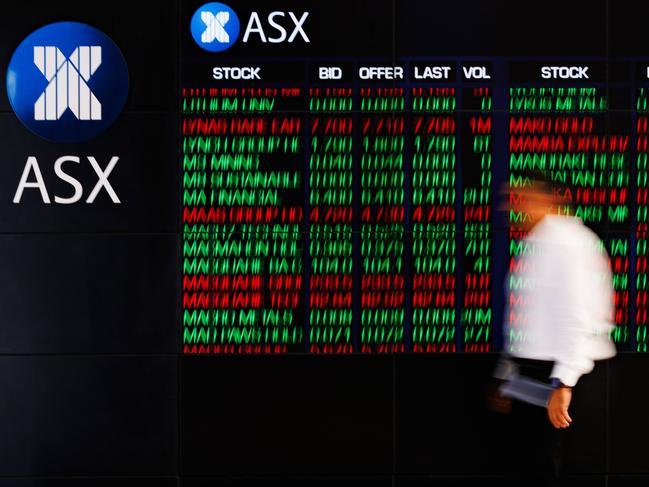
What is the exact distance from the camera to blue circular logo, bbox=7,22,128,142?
4.62m

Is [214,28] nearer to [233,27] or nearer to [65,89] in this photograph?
[233,27]

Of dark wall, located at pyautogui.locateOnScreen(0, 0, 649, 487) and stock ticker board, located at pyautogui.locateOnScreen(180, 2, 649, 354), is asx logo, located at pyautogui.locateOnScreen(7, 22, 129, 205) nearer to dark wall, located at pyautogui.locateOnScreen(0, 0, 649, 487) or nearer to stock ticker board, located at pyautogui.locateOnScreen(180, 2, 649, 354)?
dark wall, located at pyautogui.locateOnScreen(0, 0, 649, 487)

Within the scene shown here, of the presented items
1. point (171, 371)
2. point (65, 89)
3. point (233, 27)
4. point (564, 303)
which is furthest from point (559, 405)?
point (65, 89)

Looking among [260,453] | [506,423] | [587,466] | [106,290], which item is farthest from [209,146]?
[587,466]

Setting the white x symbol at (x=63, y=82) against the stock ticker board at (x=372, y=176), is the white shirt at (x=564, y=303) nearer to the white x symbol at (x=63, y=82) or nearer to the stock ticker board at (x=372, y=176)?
the stock ticker board at (x=372, y=176)

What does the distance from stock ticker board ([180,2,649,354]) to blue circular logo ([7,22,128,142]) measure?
0.49 metres

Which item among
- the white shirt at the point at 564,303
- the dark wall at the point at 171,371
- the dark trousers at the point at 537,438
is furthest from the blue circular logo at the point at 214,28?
the dark trousers at the point at 537,438

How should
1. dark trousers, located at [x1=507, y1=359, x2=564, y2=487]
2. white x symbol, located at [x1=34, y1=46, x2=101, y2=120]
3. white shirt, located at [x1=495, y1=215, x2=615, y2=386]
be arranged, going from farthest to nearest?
white x symbol, located at [x1=34, y1=46, x2=101, y2=120] < dark trousers, located at [x1=507, y1=359, x2=564, y2=487] < white shirt, located at [x1=495, y1=215, x2=615, y2=386]

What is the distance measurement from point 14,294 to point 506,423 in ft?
10.6

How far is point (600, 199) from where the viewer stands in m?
4.62

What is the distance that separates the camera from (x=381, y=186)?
15.2 feet

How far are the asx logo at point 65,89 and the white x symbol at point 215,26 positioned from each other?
555 mm

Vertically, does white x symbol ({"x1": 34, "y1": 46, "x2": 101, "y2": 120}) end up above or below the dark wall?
above

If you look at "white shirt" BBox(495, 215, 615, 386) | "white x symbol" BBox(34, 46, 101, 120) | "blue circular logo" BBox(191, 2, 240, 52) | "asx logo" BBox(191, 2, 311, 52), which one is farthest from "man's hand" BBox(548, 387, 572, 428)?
"white x symbol" BBox(34, 46, 101, 120)
